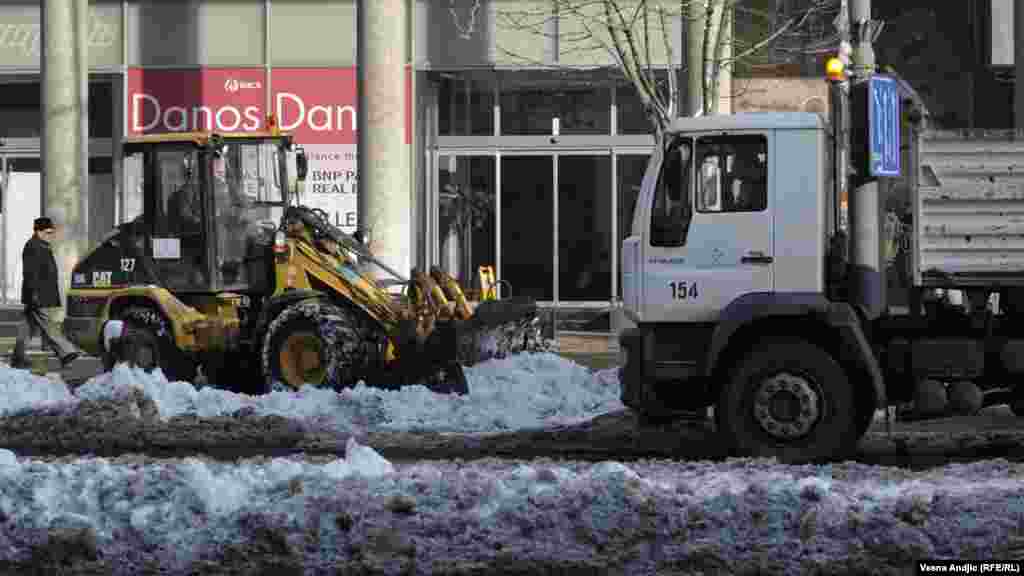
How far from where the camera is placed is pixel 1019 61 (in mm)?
23672

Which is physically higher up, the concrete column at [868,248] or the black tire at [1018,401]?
the concrete column at [868,248]

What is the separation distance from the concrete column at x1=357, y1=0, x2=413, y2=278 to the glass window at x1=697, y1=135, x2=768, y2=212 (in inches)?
569

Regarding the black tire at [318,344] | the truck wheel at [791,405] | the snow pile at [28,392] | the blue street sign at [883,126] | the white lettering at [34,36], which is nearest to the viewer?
the blue street sign at [883,126]

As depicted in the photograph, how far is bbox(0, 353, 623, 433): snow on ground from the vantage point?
1454 cm

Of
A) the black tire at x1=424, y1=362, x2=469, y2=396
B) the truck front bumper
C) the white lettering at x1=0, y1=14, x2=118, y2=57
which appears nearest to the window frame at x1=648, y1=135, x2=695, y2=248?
the truck front bumper

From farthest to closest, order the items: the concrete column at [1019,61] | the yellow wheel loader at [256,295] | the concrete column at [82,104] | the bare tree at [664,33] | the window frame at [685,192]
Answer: the concrete column at [82,104], the concrete column at [1019,61], the bare tree at [664,33], the yellow wheel loader at [256,295], the window frame at [685,192]

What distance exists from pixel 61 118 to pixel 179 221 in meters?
10.3

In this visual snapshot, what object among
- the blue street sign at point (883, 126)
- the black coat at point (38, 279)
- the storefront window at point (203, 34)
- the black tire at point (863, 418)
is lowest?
the black tire at point (863, 418)

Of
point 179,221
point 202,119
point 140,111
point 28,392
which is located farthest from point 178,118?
point 28,392

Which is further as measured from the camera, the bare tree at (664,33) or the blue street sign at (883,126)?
the bare tree at (664,33)

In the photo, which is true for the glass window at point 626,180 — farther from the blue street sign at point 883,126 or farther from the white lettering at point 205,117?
the blue street sign at point 883,126

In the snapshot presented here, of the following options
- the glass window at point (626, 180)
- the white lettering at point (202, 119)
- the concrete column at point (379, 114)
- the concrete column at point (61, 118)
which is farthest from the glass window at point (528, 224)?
the concrete column at point (61, 118)

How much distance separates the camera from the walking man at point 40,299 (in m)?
20.0

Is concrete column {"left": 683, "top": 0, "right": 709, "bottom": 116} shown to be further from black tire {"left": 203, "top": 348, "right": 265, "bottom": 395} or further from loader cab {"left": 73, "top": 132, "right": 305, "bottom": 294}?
black tire {"left": 203, "top": 348, "right": 265, "bottom": 395}
